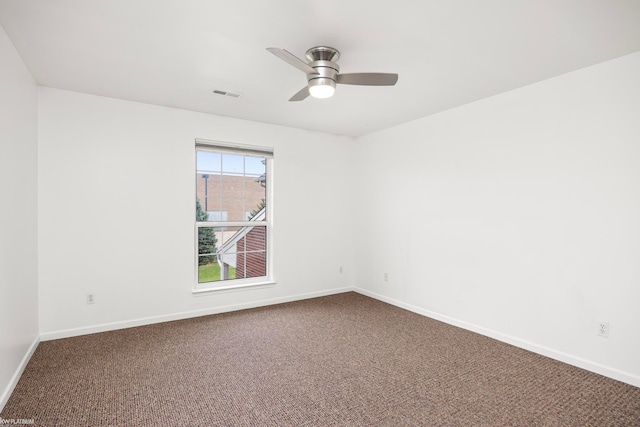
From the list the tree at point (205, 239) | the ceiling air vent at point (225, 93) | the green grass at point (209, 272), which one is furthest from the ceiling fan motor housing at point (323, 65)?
the green grass at point (209, 272)

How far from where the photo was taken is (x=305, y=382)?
2463 mm

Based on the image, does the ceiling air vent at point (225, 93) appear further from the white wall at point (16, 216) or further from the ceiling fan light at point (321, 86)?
the white wall at point (16, 216)

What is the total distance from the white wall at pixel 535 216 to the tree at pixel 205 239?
2.34 meters

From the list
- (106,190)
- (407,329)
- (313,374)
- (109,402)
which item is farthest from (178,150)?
(407,329)

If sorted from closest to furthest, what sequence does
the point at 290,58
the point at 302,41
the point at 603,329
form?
the point at 290,58 → the point at 302,41 → the point at 603,329

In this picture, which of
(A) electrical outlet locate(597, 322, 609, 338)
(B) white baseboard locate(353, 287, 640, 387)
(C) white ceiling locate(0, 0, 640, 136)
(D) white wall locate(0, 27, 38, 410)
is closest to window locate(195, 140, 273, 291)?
(C) white ceiling locate(0, 0, 640, 136)

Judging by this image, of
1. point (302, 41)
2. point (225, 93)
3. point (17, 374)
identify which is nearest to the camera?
point (302, 41)

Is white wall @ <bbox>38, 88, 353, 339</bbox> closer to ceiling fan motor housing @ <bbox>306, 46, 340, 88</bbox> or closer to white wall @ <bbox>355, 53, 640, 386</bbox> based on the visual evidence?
white wall @ <bbox>355, 53, 640, 386</bbox>

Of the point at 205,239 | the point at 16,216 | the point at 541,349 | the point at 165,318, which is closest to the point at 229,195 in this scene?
the point at 205,239

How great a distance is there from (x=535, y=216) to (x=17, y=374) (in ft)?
13.9

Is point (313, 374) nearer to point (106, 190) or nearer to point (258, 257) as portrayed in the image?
point (258, 257)

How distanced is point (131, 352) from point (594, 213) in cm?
397

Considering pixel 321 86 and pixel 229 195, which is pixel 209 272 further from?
pixel 321 86

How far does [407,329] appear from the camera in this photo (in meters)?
3.54
